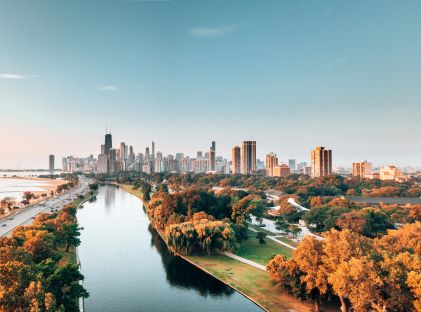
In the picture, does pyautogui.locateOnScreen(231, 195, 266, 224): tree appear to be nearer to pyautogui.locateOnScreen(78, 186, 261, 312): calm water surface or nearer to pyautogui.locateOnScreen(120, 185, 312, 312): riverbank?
pyautogui.locateOnScreen(120, 185, 312, 312): riverbank

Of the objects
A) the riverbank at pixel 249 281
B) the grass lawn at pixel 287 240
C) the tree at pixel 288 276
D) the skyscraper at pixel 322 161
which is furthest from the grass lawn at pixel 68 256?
the skyscraper at pixel 322 161

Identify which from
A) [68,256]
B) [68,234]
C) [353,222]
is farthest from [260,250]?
[68,234]

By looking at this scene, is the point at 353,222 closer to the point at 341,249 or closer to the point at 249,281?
the point at 249,281

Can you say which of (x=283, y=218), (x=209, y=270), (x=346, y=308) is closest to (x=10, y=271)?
(x=209, y=270)

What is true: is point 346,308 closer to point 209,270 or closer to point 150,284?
point 209,270

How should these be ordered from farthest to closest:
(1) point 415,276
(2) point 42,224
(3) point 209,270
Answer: (2) point 42,224 < (3) point 209,270 < (1) point 415,276

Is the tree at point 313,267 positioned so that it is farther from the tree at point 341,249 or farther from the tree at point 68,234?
the tree at point 68,234
